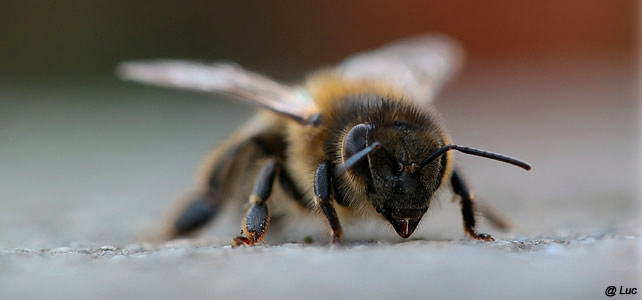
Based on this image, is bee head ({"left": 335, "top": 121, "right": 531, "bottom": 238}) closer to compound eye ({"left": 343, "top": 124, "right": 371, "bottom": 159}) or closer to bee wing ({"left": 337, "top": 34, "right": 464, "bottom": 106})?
compound eye ({"left": 343, "top": 124, "right": 371, "bottom": 159})

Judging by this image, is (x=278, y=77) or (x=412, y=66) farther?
(x=278, y=77)

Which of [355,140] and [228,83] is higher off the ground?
[228,83]

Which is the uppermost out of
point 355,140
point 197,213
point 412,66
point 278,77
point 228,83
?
point 278,77

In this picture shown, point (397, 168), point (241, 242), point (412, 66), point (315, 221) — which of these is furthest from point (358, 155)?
point (412, 66)

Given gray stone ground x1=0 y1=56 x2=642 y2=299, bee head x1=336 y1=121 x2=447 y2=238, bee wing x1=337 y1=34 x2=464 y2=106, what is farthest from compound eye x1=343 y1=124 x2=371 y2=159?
bee wing x1=337 y1=34 x2=464 y2=106

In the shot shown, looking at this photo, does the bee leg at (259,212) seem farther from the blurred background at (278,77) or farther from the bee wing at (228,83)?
the blurred background at (278,77)

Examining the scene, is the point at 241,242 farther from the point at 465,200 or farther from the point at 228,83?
the point at 228,83
